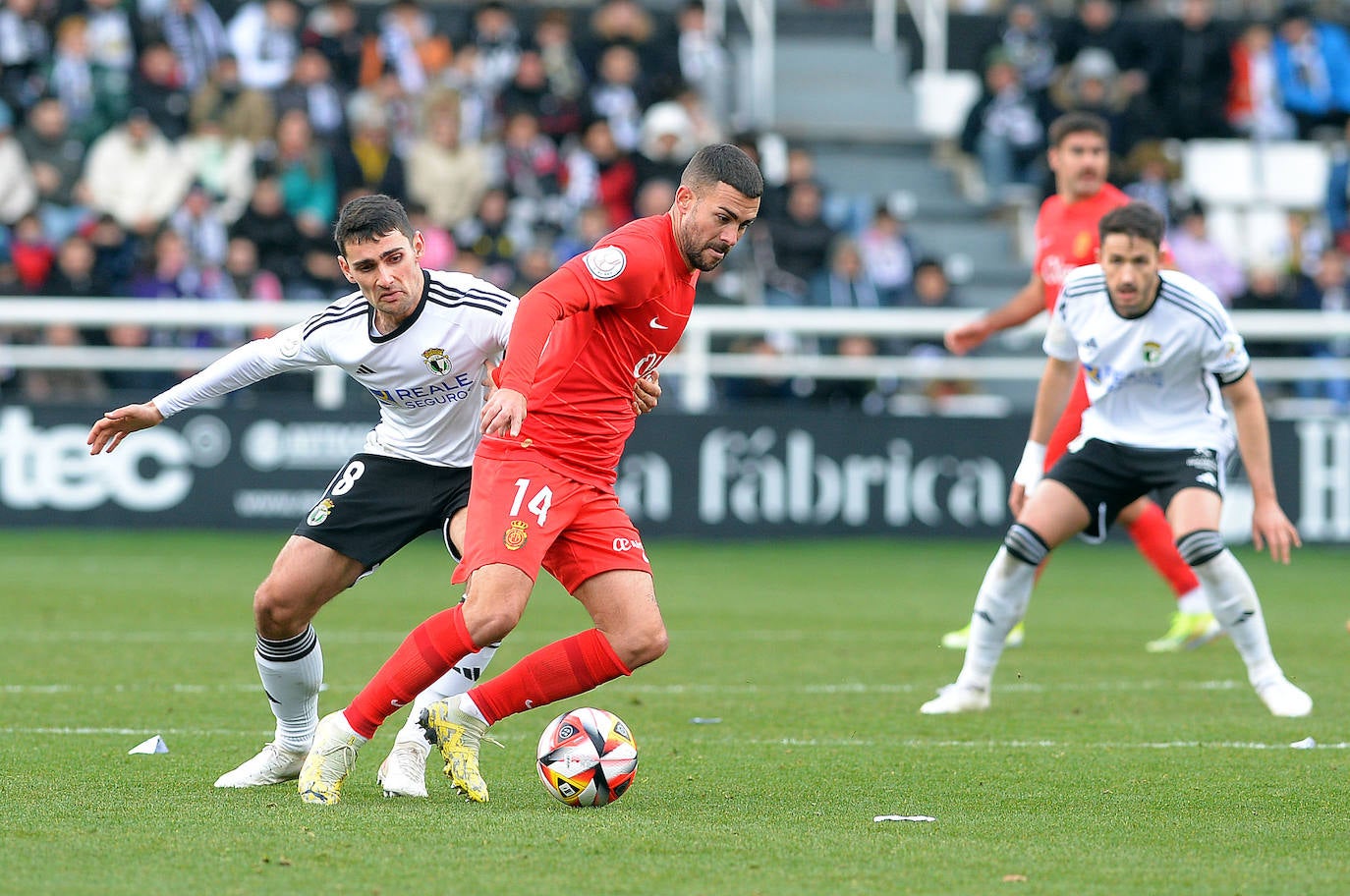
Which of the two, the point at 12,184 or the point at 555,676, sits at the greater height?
the point at 12,184

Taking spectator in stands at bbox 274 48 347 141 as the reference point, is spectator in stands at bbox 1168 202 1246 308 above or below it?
below

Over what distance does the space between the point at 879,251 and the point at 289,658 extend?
12788mm

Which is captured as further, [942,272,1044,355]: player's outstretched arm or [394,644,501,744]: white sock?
[942,272,1044,355]: player's outstretched arm

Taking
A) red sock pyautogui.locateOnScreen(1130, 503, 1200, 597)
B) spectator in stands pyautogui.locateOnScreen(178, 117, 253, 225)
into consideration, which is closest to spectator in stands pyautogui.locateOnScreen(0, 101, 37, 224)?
spectator in stands pyautogui.locateOnScreen(178, 117, 253, 225)

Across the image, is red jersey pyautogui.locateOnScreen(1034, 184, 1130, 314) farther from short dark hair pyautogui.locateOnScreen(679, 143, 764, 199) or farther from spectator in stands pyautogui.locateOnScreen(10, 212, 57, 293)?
spectator in stands pyautogui.locateOnScreen(10, 212, 57, 293)

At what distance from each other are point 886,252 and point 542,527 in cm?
1285

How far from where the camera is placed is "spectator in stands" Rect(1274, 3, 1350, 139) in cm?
2166

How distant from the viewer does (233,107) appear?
59.2 ft

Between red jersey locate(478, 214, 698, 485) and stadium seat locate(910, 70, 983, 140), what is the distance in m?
17.2

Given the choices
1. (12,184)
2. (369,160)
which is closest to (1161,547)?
(369,160)

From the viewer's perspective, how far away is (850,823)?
5.48 meters

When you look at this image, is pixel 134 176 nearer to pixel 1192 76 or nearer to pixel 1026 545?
pixel 1192 76

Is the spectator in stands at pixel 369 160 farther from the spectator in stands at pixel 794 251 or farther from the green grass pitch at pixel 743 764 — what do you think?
the green grass pitch at pixel 743 764

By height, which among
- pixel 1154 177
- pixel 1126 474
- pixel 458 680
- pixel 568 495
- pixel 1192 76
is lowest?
pixel 458 680
